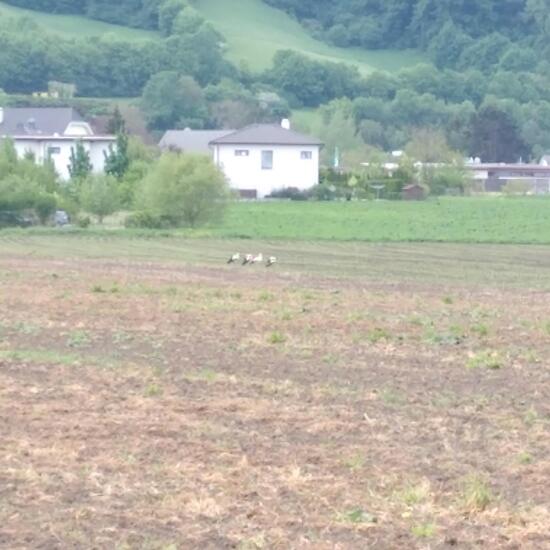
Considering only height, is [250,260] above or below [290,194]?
above

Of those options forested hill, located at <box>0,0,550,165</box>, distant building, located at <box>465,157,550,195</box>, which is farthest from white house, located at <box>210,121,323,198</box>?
forested hill, located at <box>0,0,550,165</box>

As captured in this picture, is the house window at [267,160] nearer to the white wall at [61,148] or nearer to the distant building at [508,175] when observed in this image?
the white wall at [61,148]

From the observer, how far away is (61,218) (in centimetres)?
6269

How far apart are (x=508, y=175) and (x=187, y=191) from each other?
79.6 metres

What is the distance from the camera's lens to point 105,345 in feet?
69.7

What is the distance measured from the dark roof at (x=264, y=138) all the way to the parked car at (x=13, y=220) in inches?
1398

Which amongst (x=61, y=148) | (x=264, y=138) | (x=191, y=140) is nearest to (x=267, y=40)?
(x=191, y=140)

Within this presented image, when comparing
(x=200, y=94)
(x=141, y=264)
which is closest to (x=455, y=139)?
(x=200, y=94)

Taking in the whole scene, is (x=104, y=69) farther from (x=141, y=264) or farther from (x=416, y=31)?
(x=141, y=264)

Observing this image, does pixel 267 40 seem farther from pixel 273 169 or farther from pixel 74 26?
pixel 273 169

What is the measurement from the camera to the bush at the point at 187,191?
5994 cm

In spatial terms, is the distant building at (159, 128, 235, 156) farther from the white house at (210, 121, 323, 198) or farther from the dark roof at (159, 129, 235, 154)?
the white house at (210, 121, 323, 198)

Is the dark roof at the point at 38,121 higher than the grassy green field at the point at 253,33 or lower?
lower

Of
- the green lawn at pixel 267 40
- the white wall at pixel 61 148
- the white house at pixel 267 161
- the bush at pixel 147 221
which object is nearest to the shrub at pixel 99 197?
the bush at pixel 147 221
